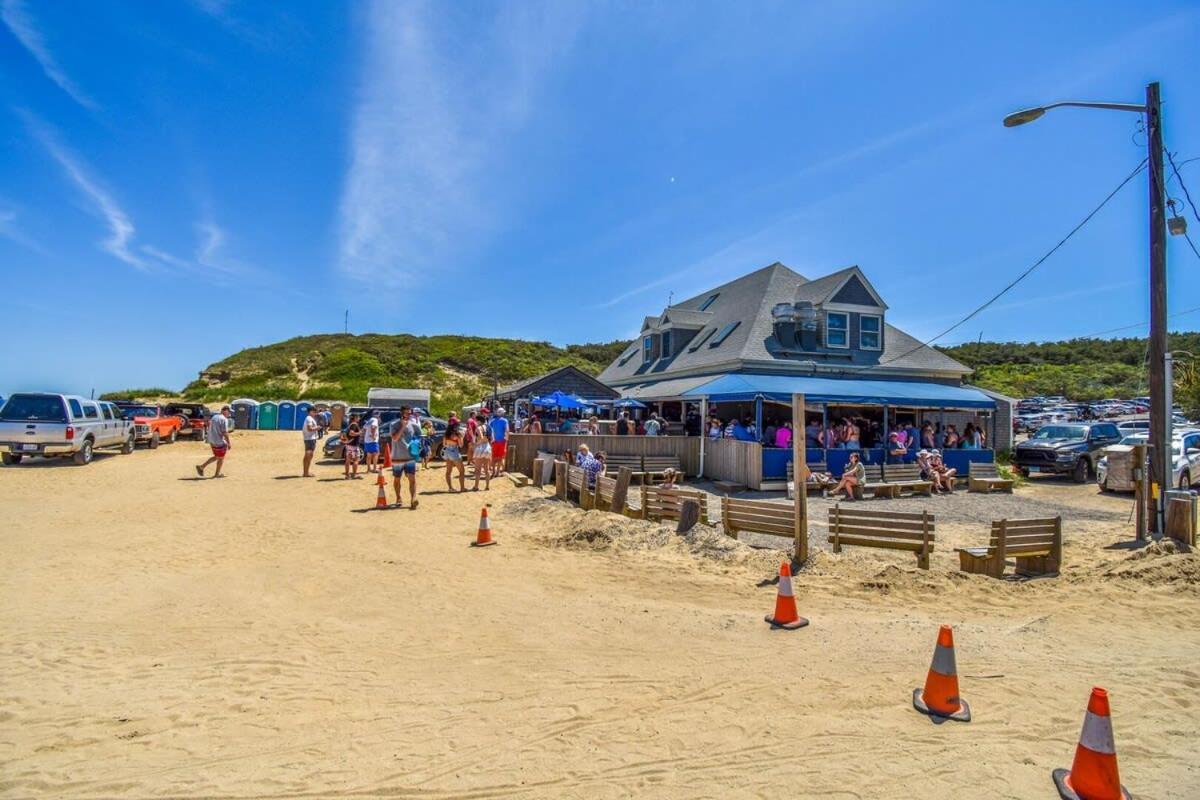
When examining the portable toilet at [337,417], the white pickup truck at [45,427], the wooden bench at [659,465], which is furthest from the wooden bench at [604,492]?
the portable toilet at [337,417]

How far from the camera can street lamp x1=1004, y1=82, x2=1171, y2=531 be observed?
991 cm

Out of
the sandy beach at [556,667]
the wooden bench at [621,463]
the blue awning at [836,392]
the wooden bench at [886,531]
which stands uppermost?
the blue awning at [836,392]

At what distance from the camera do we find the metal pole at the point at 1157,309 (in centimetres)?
992

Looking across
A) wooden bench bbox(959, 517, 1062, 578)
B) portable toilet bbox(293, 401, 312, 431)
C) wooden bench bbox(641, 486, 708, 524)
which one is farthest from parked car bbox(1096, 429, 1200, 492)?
portable toilet bbox(293, 401, 312, 431)

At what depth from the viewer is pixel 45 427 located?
54.4ft

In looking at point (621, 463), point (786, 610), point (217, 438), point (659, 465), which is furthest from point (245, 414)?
point (786, 610)

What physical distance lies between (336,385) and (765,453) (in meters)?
44.5

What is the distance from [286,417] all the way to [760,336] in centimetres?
2688

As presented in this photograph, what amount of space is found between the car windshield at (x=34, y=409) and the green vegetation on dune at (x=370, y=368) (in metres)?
27.9

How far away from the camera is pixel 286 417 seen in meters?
34.2

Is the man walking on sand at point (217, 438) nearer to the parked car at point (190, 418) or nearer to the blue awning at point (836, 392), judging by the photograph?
the parked car at point (190, 418)

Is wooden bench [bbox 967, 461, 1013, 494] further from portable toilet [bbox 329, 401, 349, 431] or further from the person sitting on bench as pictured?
portable toilet [bbox 329, 401, 349, 431]

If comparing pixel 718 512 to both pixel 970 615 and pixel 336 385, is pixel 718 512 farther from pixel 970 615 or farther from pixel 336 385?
pixel 336 385

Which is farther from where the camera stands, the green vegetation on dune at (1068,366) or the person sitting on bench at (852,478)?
the green vegetation on dune at (1068,366)
